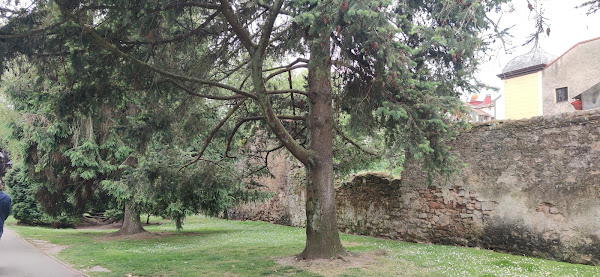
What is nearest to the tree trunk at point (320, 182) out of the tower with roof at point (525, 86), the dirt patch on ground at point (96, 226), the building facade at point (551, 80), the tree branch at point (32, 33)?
the tree branch at point (32, 33)

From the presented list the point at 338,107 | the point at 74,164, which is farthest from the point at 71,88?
the point at 74,164

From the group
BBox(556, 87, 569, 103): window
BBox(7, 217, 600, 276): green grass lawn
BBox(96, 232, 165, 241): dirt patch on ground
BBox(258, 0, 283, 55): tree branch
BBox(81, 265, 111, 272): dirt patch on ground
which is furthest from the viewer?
BBox(556, 87, 569, 103): window

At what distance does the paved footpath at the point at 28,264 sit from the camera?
26.6 feet

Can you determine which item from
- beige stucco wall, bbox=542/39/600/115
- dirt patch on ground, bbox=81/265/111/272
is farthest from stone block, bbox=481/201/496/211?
beige stucco wall, bbox=542/39/600/115

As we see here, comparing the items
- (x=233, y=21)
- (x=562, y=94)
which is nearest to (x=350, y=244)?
(x=233, y=21)

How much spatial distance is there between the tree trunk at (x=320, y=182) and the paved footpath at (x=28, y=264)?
4484 millimetres

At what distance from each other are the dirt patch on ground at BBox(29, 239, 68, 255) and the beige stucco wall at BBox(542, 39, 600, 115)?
78.0 feet

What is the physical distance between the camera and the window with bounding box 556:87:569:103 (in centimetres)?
2420

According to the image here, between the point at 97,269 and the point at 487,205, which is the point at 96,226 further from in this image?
the point at 487,205

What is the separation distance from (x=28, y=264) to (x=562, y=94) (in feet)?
85.9

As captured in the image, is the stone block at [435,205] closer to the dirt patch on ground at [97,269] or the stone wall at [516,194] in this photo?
the stone wall at [516,194]

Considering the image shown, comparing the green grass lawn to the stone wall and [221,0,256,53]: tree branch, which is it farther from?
[221,0,256,53]: tree branch

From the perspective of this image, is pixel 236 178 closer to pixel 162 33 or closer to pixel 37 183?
pixel 162 33

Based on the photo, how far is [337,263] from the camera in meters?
8.43
